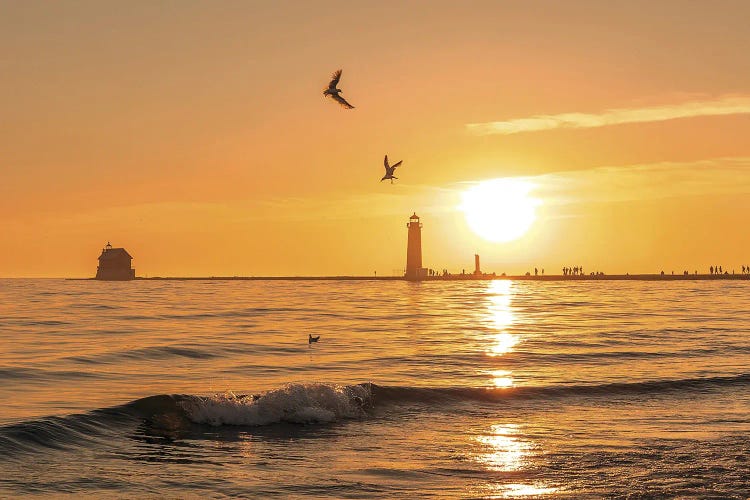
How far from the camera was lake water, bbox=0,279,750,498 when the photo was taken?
16.0 m

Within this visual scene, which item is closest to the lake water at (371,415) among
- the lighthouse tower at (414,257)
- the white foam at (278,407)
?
the white foam at (278,407)

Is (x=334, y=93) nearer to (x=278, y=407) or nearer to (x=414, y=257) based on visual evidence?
(x=278, y=407)

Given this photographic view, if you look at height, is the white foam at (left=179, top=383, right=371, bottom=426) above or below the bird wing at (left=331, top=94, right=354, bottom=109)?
below

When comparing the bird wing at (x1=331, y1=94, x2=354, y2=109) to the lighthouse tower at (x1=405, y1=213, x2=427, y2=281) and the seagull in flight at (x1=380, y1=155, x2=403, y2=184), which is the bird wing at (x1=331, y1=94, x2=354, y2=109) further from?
the lighthouse tower at (x1=405, y1=213, x2=427, y2=281)

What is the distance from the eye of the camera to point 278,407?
76.7ft

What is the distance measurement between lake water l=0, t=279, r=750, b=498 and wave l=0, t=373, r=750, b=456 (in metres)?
0.07

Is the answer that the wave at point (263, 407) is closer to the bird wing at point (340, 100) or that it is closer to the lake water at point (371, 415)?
the lake water at point (371, 415)

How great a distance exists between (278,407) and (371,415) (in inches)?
107

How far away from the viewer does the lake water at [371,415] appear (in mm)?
15984

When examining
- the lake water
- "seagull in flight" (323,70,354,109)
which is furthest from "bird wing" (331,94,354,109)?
the lake water

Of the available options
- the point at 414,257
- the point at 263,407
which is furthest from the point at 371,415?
the point at 414,257

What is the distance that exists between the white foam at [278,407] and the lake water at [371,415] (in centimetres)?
5

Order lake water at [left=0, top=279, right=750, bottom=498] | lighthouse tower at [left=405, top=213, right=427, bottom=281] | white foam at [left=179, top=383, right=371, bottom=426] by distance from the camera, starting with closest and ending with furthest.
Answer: lake water at [left=0, top=279, right=750, bottom=498], white foam at [left=179, top=383, right=371, bottom=426], lighthouse tower at [left=405, top=213, right=427, bottom=281]

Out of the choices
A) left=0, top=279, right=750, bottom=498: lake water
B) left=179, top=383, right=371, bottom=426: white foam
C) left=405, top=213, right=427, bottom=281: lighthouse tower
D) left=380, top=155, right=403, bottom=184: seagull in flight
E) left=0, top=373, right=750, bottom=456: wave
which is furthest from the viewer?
left=405, top=213, right=427, bottom=281: lighthouse tower
